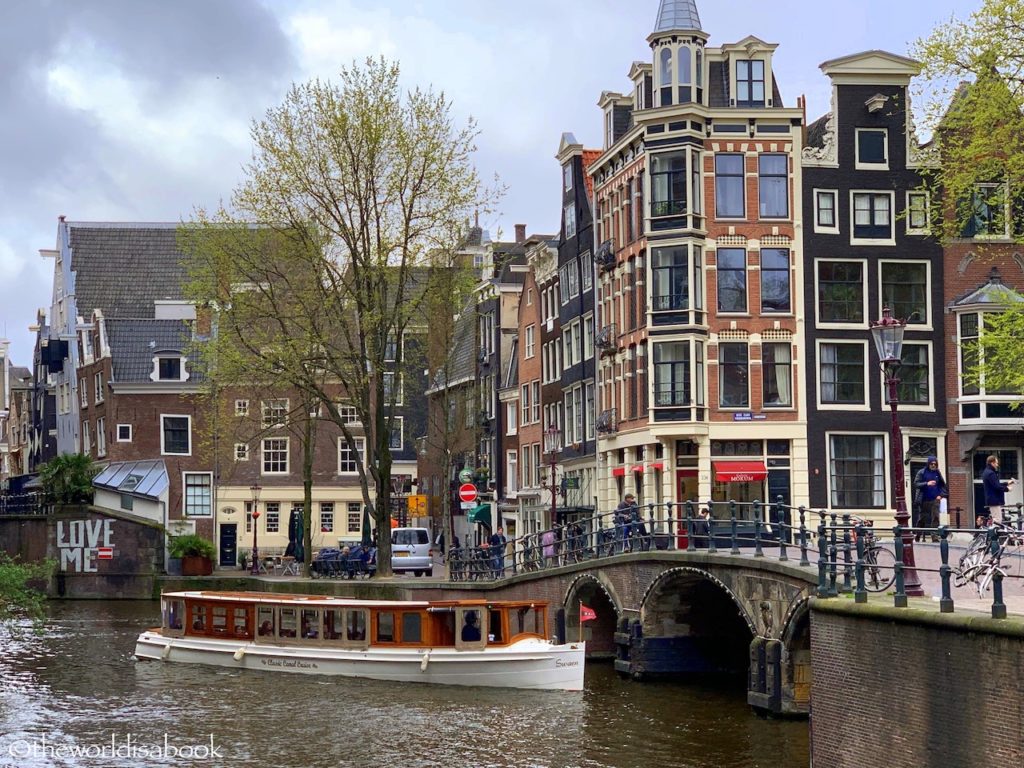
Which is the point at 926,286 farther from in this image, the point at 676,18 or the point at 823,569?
the point at 823,569

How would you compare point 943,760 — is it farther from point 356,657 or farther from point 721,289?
point 721,289

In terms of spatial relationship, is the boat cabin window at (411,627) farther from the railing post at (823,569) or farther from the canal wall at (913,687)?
the canal wall at (913,687)

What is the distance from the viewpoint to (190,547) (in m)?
65.9

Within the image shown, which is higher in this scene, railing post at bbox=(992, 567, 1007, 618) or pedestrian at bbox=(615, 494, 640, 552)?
pedestrian at bbox=(615, 494, 640, 552)

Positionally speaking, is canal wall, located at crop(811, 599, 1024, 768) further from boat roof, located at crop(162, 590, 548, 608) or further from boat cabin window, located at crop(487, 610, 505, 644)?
boat cabin window, located at crop(487, 610, 505, 644)

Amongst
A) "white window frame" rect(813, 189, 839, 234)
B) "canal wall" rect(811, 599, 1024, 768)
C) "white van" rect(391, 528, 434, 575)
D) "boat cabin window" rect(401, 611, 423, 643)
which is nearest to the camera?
"canal wall" rect(811, 599, 1024, 768)

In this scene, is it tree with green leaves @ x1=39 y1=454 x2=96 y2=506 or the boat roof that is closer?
the boat roof

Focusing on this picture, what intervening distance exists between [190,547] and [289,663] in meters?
28.3

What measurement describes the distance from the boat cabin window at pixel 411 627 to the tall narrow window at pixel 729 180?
18187 millimetres

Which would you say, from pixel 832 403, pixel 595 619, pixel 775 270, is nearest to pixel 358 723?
pixel 595 619

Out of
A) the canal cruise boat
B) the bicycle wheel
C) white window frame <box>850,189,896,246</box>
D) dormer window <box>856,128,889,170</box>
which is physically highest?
dormer window <box>856,128,889,170</box>

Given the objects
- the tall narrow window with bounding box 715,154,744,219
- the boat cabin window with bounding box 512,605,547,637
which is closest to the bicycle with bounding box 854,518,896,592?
the boat cabin window with bounding box 512,605,547,637

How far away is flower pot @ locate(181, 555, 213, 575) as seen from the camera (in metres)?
65.8

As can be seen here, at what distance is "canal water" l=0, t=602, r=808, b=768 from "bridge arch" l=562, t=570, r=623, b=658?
1.37 m
